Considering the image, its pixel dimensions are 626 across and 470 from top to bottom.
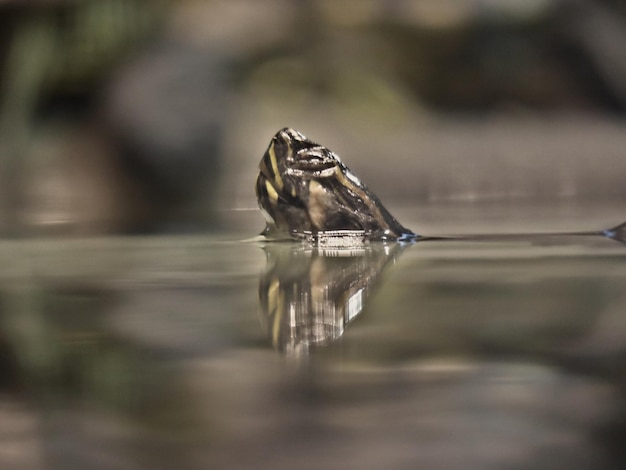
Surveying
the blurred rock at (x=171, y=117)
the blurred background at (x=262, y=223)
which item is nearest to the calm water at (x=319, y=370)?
the blurred background at (x=262, y=223)

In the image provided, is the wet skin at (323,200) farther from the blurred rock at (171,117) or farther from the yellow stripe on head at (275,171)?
the blurred rock at (171,117)

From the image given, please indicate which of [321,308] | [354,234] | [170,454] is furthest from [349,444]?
[354,234]

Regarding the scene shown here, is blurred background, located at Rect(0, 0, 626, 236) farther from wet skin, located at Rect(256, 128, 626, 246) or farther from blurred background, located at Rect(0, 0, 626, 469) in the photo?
wet skin, located at Rect(256, 128, 626, 246)

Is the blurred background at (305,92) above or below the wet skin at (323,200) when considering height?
above

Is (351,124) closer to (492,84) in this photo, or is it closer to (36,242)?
(492,84)

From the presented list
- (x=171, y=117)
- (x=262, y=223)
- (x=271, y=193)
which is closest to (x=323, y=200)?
(x=271, y=193)

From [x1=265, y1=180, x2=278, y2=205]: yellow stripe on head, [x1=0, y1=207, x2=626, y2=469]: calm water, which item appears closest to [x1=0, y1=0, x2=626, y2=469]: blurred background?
[x1=0, y1=207, x2=626, y2=469]: calm water
